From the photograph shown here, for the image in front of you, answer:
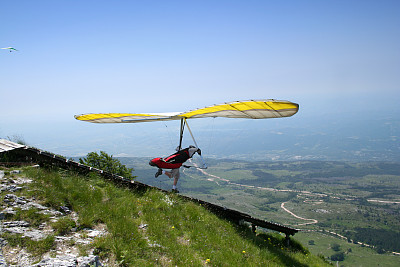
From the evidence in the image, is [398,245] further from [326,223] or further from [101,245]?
[101,245]

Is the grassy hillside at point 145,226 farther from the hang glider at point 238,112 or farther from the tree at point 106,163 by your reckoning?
the tree at point 106,163

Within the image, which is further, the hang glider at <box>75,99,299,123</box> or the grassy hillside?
the hang glider at <box>75,99,299,123</box>

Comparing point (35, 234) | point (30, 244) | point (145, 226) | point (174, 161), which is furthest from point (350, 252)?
point (30, 244)

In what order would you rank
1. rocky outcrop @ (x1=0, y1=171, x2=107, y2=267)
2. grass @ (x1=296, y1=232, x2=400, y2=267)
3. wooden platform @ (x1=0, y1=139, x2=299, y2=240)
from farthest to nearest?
1. grass @ (x1=296, y1=232, x2=400, y2=267)
2. wooden platform @ (x1=0, y1=139, x2=299, y2=240)
3. rocky outcrop @ (x1=0, y1=171, x2=107, y2=267)

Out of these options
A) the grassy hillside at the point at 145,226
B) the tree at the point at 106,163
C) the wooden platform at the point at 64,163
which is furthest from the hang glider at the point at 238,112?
the tree at the point at 106,163

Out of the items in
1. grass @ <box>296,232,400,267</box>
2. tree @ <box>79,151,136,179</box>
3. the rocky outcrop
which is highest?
the rocky outcrop

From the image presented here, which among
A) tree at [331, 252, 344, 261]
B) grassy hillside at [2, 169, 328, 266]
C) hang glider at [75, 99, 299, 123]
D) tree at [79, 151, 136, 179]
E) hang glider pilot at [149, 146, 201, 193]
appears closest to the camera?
grassy hillside at [2, 169, 328, 266]

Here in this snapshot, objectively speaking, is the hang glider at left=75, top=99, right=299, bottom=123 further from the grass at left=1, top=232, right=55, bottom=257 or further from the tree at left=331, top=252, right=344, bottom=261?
the tree at left=331, top=252, right=344, bottom=261

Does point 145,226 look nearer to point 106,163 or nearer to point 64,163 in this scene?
point 64,163

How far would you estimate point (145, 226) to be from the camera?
7586mm

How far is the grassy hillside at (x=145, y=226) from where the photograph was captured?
6141mm

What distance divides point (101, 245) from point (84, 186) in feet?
10.6

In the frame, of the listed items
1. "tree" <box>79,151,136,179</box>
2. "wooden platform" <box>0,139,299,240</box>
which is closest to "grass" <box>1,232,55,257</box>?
"wooden platform" <box>0,139,299,240</box>

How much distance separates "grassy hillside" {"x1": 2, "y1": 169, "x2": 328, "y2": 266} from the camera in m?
6.14
